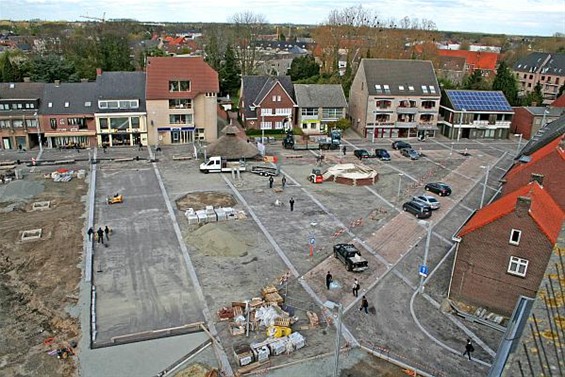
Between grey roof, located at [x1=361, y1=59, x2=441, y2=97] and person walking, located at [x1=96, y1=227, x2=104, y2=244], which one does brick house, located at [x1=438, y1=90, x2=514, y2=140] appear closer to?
grey roof, located at [x1=361, y1=59, x2=441, y2=97]

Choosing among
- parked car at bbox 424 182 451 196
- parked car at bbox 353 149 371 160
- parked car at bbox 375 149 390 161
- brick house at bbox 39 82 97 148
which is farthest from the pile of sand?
brick house at bbox 39 82 97 148

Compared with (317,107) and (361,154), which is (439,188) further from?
(317,107)

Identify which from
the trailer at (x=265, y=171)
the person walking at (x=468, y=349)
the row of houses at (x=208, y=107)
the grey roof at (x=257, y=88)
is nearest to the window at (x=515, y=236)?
the person walking at (x=468, y=349)

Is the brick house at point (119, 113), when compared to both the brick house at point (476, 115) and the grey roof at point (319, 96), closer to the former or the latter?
the grey roof at point (319, 96)

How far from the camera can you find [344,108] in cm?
6912

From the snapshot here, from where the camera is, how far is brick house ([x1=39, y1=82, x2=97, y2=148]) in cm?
5788

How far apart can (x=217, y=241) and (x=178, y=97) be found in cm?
3213

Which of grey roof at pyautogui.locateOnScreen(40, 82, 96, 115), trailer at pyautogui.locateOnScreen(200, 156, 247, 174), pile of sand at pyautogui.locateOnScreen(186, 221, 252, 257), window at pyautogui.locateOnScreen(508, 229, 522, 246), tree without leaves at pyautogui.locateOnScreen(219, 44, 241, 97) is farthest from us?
tree without leaves at pyautogui.locateOnScreen(219, 44, 241, 97)

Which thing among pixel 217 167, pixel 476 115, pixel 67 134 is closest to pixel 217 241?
pixel 217 167

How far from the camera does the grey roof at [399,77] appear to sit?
68188 millimetres

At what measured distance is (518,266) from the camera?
2484 cm

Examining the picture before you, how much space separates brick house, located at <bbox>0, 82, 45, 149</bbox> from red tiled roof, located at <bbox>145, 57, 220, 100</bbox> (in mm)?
13830

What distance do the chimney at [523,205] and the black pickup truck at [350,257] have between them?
32.6 ft

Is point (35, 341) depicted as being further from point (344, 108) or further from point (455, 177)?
point (344, 108)
